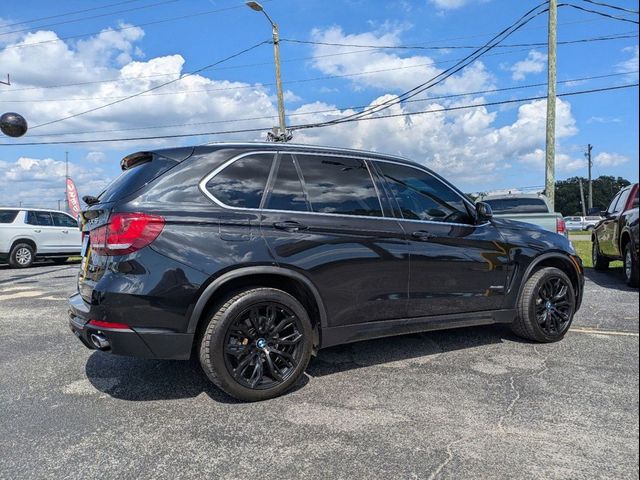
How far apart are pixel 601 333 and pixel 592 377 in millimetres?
1534

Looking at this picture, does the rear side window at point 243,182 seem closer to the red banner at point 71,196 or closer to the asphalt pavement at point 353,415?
the asphalt pavement at point 353,415

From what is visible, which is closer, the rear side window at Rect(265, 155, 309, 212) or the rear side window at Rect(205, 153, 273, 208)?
the rear side window at Rect(205, 153, 273, 208)

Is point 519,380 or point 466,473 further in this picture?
point 519,380

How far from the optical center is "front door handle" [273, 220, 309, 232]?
3.54 meters

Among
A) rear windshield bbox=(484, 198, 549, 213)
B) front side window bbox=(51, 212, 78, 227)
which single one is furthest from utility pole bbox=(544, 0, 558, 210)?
front side window bbox=(51, 212, 78, 227)

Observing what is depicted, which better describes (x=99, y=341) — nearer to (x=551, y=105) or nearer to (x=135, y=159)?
(x=135, y=159)

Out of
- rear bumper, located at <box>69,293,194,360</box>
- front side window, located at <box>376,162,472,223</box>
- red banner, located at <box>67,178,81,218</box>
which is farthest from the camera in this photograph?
red banner, located at <box>67,178,81,218</box>

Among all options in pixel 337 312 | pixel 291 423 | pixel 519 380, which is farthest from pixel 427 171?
pixel 291 423

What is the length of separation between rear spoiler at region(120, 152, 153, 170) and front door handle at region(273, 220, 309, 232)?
1.08 metres

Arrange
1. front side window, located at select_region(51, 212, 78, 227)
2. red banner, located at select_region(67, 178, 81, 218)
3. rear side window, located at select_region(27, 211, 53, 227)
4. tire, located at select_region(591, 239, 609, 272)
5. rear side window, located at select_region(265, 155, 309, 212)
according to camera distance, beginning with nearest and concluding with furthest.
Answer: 1. rear side window, located at select_region(265, 155, 309, 212)
2. tire, located at select_region(591, 239, 609, 272)
3. rear side window, located at select_region(27, 211, 53, 227)
4. front side window, located at select_region(51, 212, 78, 227)
5. red banner, located at select_region(67, 178, 81, 218)

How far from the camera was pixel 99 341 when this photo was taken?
3.30 m

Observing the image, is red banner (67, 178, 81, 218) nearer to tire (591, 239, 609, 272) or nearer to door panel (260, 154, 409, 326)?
tire (591, 239, 609, 272)

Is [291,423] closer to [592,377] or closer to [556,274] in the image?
[592,377]

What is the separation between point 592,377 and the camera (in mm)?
3861
